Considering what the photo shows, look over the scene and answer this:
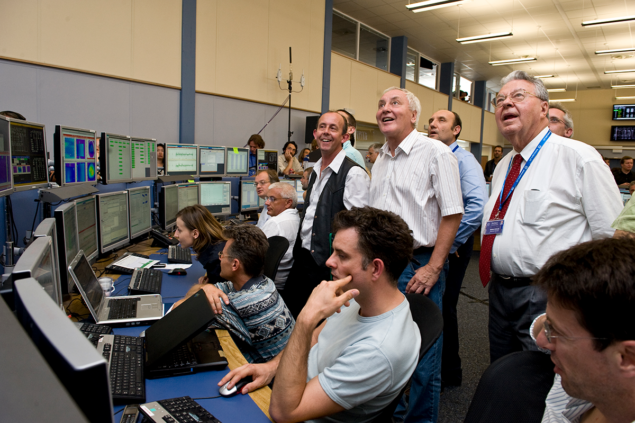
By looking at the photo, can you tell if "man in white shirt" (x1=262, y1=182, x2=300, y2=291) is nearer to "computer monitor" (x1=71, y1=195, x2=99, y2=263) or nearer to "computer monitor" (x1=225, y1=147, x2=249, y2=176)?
"computer monitor" (x1=71, y1=195, x2=99, y2=263)

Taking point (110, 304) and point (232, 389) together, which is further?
point (110, 304)

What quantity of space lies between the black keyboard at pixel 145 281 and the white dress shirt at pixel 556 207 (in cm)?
156

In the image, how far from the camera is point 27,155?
5.74 feet

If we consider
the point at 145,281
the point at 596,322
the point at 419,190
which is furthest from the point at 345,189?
the point at 596,322

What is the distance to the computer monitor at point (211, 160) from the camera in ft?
12.6

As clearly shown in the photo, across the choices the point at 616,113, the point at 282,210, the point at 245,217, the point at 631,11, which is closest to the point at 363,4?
the point at 631,11

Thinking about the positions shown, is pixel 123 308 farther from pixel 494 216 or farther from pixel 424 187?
pixel 494 216

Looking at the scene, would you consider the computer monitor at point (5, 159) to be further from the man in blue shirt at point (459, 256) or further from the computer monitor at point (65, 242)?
the man in blue shirt at point (459, 256)

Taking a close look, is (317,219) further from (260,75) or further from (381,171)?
(260,75)

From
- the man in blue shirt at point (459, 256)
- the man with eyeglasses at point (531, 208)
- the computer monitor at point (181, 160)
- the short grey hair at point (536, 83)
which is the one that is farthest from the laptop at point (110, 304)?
the computer monitor at point (181, 160)

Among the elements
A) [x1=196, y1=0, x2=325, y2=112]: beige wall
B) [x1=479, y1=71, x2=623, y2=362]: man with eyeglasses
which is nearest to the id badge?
[x1=479, y1=71, x2=623, y2=362]: man with eyeglasses

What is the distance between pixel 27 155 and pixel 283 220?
1.45 meters

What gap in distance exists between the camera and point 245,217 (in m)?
4.18

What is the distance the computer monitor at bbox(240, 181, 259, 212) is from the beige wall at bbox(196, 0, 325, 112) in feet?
6.23
